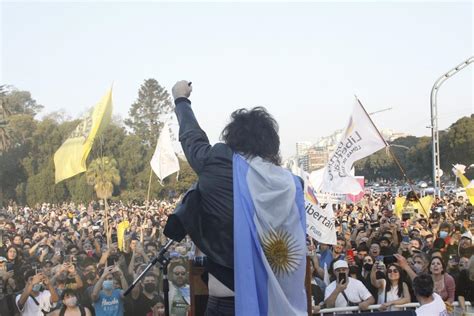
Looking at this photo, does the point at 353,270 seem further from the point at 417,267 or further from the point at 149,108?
the point at 149,108

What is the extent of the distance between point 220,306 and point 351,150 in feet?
30.8

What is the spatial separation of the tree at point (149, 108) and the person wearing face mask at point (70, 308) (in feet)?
142

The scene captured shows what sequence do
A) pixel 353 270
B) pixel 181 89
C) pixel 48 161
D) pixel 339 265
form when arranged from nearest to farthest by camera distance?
pixel 181 89, pixel 339 265, pixel 353 270, pixel 48 161

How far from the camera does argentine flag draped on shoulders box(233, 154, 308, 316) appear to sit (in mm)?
2836

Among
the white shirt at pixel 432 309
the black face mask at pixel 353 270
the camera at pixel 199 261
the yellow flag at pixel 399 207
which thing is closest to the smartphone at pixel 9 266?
the black face mask at pixel 353 270

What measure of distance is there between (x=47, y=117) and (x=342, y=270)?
19091 millimetres

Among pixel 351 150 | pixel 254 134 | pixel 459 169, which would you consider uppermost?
pixel 459 169

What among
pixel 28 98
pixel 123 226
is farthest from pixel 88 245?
pixel 28 98

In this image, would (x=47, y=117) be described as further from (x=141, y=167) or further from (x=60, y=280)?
(x=60, y=280)

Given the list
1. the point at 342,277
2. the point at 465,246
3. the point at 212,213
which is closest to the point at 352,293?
the point at 342,277

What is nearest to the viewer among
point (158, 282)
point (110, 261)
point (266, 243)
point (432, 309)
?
point (266, 243)

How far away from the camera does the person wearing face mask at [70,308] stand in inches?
272

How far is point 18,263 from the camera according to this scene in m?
8.32

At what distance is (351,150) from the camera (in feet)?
39.7
